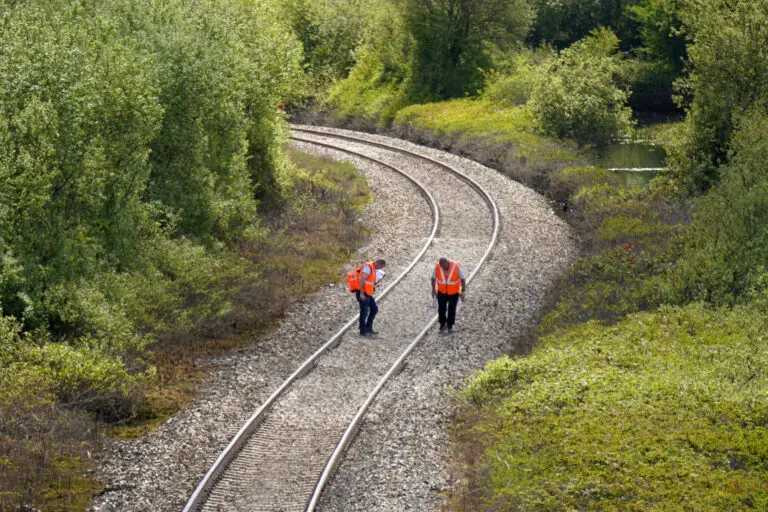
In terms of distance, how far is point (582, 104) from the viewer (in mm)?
38500

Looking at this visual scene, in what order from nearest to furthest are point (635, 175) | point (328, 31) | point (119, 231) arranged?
1. point (119, 231)
2. point (635, 175)
3. point (328, 31)

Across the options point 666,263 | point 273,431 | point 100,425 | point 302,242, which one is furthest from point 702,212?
point 100,425

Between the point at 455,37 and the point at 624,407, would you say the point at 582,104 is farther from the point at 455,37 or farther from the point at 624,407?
the point at 624,407

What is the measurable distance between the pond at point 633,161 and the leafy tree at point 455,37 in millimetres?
9570

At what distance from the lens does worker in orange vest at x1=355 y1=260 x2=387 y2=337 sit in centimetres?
1656

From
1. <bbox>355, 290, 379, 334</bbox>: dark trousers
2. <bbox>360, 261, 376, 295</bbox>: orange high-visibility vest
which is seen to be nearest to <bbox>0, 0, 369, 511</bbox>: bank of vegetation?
<bbox>355, 290, 379, 334</bbox>: dark trousers

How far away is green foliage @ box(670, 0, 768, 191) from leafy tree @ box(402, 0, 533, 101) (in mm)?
22883

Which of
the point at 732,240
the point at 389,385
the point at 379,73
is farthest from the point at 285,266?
the point at 379,73

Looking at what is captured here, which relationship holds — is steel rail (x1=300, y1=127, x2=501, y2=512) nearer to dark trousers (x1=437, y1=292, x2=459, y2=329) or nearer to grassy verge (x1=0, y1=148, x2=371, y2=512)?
dark trousers (x1=437, y1=292, x2=459, y2=329)

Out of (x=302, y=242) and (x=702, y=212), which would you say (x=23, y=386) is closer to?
(x=302, y=242)

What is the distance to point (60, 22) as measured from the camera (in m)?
17.0

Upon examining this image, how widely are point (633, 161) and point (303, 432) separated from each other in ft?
103

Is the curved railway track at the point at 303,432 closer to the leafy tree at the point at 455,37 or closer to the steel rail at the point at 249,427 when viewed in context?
the steel rail at the point at 249,427

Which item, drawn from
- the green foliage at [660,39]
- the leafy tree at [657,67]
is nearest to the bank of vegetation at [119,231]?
the leafy tree at [657,67]
